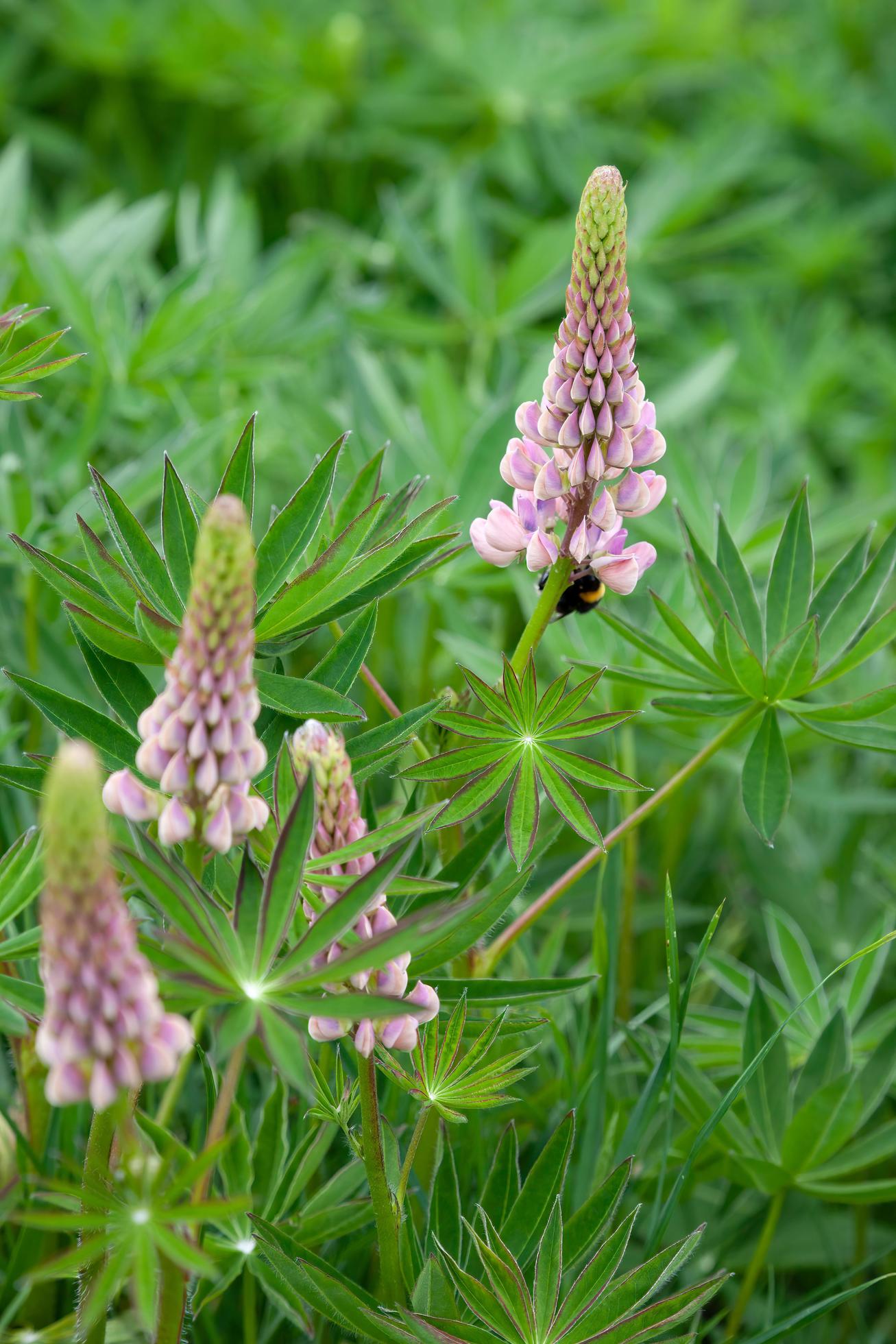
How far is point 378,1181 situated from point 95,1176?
0.92 feet

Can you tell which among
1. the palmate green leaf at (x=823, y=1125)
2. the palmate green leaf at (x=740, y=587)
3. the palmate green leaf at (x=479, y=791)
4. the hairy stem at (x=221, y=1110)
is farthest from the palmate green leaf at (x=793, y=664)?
the hairy stem at (x=221, y=1110)

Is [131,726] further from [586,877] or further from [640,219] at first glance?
[640,219]

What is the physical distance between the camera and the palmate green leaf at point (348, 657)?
4.57ft

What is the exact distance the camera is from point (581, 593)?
1399mm

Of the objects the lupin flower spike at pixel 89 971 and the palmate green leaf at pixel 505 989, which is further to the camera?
the palmate green leaf at pixel 505 989

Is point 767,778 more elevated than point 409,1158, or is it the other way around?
point 767,778

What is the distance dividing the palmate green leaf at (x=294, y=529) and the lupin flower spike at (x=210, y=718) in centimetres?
34

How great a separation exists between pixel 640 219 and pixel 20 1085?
294 centimetres

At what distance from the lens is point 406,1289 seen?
1377 mm

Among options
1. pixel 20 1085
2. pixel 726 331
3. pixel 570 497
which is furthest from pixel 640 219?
pixel 20 1085

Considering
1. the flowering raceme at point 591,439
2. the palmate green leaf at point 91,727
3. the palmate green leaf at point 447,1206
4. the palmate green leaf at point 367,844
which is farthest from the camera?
the palmate green leaf at point 447,1206

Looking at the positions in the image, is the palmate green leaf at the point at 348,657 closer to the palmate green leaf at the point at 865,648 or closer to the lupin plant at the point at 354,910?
the lupin plant at the point at 354,910

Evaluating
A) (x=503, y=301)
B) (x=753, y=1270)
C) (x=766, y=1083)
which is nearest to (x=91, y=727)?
(x=766, y=1083)

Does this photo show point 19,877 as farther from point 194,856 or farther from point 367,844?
point 367,844
